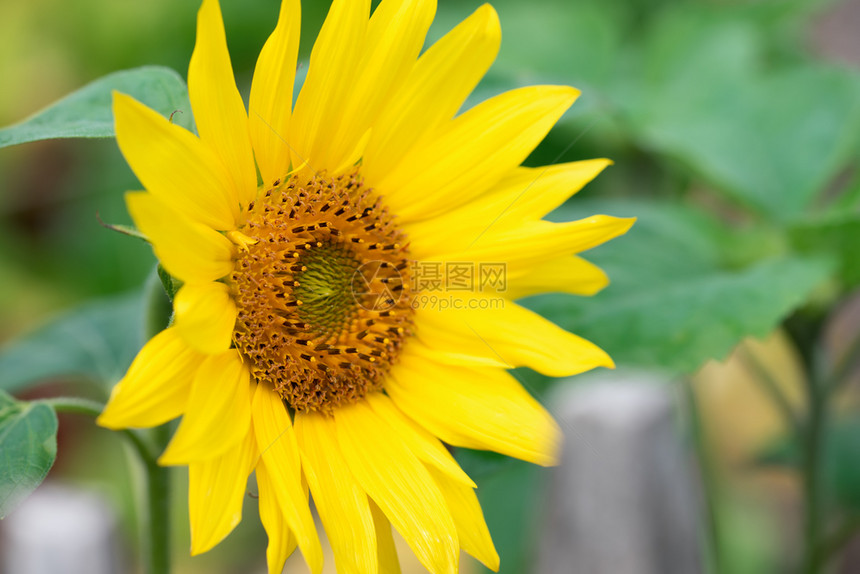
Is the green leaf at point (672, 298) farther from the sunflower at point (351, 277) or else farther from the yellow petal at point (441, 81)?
the yellow petal at point (441, 81)

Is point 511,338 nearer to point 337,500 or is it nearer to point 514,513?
point 337,500

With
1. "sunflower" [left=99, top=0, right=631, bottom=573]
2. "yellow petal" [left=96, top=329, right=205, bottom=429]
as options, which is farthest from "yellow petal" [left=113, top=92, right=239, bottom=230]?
"yellow petal" [left=96, top=329, right=205, bottom=429]

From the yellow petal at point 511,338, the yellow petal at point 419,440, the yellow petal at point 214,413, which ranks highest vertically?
the yellow petal at point 511,338

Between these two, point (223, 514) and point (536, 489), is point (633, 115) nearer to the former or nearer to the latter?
point (536, 489)

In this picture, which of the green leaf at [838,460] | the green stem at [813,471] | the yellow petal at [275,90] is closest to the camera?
the yellow petal at [275,90]

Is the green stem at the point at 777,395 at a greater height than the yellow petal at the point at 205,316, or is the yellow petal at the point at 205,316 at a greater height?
the yellow petal at the point at 205,316

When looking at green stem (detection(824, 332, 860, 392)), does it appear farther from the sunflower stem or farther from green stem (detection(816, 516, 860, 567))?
the sunflower stem

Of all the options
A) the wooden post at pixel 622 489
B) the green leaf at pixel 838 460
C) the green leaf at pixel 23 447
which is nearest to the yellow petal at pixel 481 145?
the green leaf at pixel 23 447
